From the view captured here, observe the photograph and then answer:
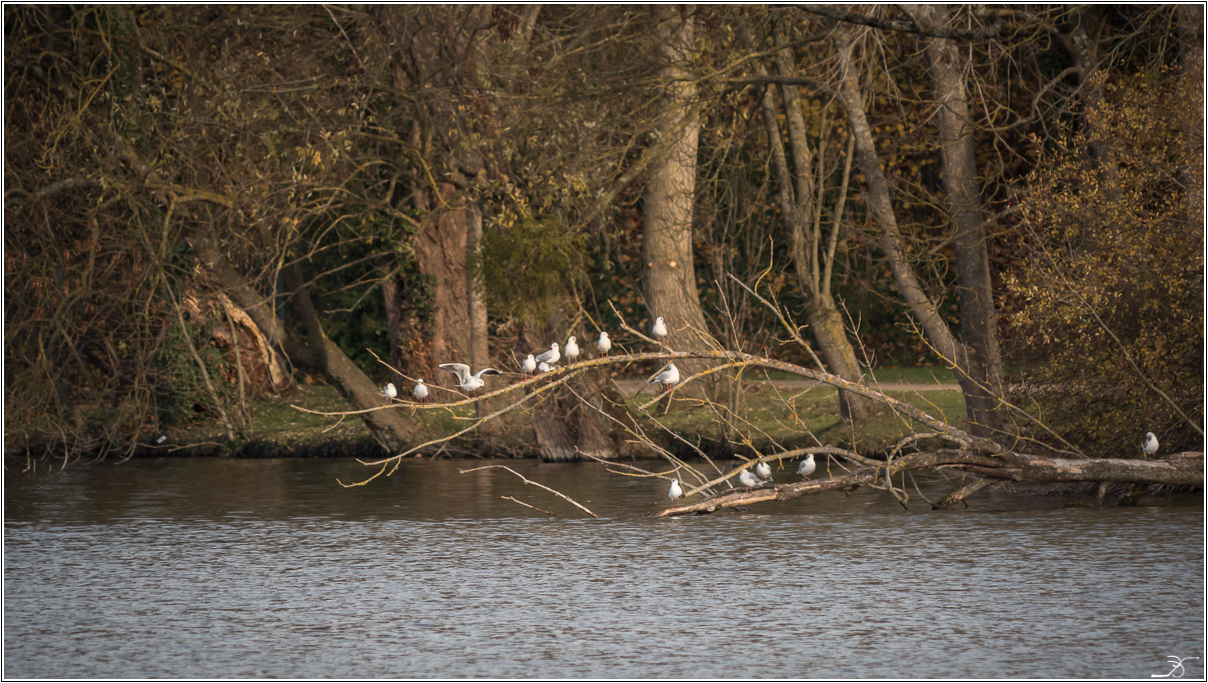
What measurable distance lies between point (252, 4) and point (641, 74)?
454 centimetres

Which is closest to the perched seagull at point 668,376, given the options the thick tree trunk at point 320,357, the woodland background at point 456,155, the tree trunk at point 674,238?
the woodland background at point 456,155

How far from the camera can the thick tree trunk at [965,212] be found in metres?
18.2

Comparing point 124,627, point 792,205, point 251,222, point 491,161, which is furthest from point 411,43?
point 124,627

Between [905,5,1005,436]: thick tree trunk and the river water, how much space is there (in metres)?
2.86

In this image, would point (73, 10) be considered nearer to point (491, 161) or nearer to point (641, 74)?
point (491, 161)

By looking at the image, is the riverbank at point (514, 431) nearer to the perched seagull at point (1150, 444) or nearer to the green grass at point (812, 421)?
the green grass at point (812, 421)

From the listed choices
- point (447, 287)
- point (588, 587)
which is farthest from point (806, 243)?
point (588, 587)

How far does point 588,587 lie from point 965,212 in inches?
375

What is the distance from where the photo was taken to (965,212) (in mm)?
18953

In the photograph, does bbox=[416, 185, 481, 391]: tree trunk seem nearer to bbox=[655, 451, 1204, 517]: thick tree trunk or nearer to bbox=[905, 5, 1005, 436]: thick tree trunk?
bbox=[905, 5, 1005, 436]: thick tree trunk

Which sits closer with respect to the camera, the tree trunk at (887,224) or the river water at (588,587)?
the river water at (588,587)

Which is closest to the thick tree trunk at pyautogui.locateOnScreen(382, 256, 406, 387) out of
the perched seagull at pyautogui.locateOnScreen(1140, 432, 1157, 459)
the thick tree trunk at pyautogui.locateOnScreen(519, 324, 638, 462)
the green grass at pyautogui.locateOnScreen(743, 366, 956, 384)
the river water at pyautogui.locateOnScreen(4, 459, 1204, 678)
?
the thick tree trunk at pyautogui.locateOnScreen(519, 324, 638, 462)

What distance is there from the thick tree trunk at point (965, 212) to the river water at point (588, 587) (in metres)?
2.86

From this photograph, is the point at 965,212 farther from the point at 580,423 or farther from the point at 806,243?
the point at 580,423
